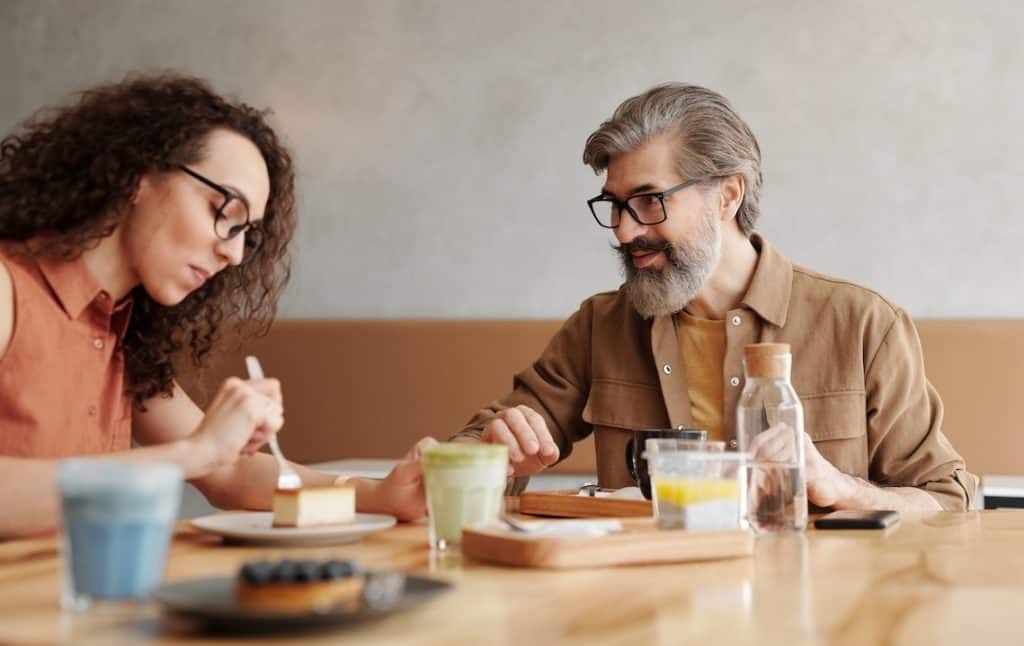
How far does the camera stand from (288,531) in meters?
1.22

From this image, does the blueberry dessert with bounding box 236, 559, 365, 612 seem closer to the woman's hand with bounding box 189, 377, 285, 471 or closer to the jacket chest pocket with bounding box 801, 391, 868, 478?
the woman's hand with bounding box 189, 377, 285, 471

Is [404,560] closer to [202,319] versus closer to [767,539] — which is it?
[767,539]

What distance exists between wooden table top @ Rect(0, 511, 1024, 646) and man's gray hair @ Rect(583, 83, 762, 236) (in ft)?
3.51

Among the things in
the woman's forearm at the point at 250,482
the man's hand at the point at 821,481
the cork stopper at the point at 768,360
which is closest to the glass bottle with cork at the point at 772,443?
the cork stopper at the point at 768,360

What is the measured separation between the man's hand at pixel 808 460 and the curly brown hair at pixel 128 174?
0.85 m

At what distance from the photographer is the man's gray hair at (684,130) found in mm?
2260

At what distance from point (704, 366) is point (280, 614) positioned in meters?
1.58

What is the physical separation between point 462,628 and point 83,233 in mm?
1023

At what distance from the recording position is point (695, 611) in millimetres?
906

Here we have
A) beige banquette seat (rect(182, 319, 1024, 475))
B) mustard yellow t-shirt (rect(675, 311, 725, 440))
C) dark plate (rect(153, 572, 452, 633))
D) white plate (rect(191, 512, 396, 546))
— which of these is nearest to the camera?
dark plate (rect(153, 572, 452, 633))

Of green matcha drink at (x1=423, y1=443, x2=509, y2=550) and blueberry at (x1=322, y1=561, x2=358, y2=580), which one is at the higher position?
green matcha drink at (x1=423, y1=443, x2=509, y2=550)

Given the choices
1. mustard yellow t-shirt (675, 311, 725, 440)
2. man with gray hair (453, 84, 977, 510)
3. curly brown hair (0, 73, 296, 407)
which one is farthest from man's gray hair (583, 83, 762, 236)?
curly brown hair (0, 73, 296, 407)

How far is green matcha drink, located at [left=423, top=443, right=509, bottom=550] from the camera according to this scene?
47.9 inches

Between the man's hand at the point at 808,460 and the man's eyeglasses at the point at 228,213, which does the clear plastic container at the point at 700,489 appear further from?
the man's eyeglasses at the point at 228,213
